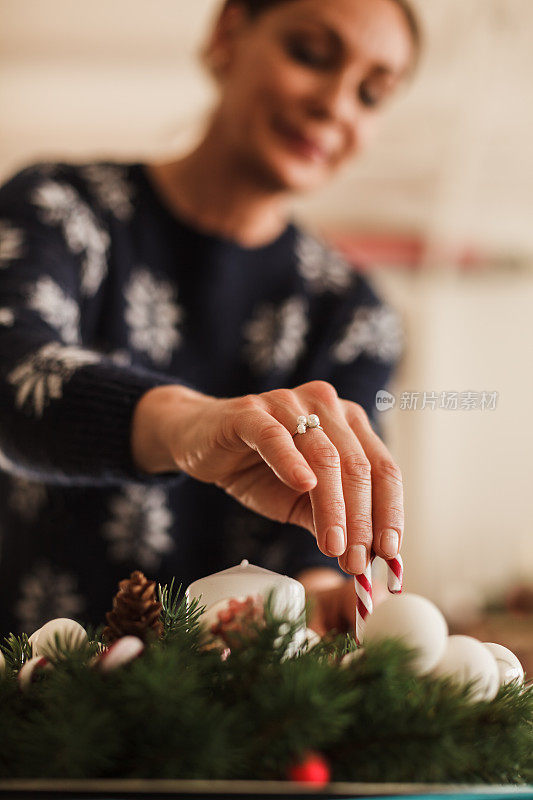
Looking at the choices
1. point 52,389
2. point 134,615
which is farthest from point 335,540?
point 52,389

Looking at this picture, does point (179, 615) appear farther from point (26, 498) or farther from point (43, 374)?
point (26, 498)

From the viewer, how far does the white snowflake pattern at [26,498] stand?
0.92 metres

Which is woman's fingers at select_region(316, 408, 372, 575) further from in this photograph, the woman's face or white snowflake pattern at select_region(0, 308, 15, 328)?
the woman's face

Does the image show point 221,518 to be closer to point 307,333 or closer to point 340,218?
point 307,333

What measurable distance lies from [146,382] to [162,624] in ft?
0.83

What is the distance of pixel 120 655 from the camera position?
0.35 m

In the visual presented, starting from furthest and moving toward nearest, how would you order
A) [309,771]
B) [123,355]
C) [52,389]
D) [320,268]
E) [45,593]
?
1. [320,268]
2. [123,355]
3. [45,593]
4. [52,389]
5. [309,771]

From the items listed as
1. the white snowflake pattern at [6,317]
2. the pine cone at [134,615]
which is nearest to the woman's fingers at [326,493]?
the pine cone at [134,615]

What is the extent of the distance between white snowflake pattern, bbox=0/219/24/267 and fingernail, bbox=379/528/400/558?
557 mm

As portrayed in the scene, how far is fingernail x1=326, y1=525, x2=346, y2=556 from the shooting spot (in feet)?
1.38

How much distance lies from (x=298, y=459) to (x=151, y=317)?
66 centimetres

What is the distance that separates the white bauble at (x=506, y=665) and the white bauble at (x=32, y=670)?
0.81 ft

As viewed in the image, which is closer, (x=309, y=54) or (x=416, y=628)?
(x=416, y=628)

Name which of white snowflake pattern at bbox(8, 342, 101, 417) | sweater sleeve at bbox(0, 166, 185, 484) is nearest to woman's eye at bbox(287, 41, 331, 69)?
sweater sleeve at bbox(0, 166, 185, 484)
